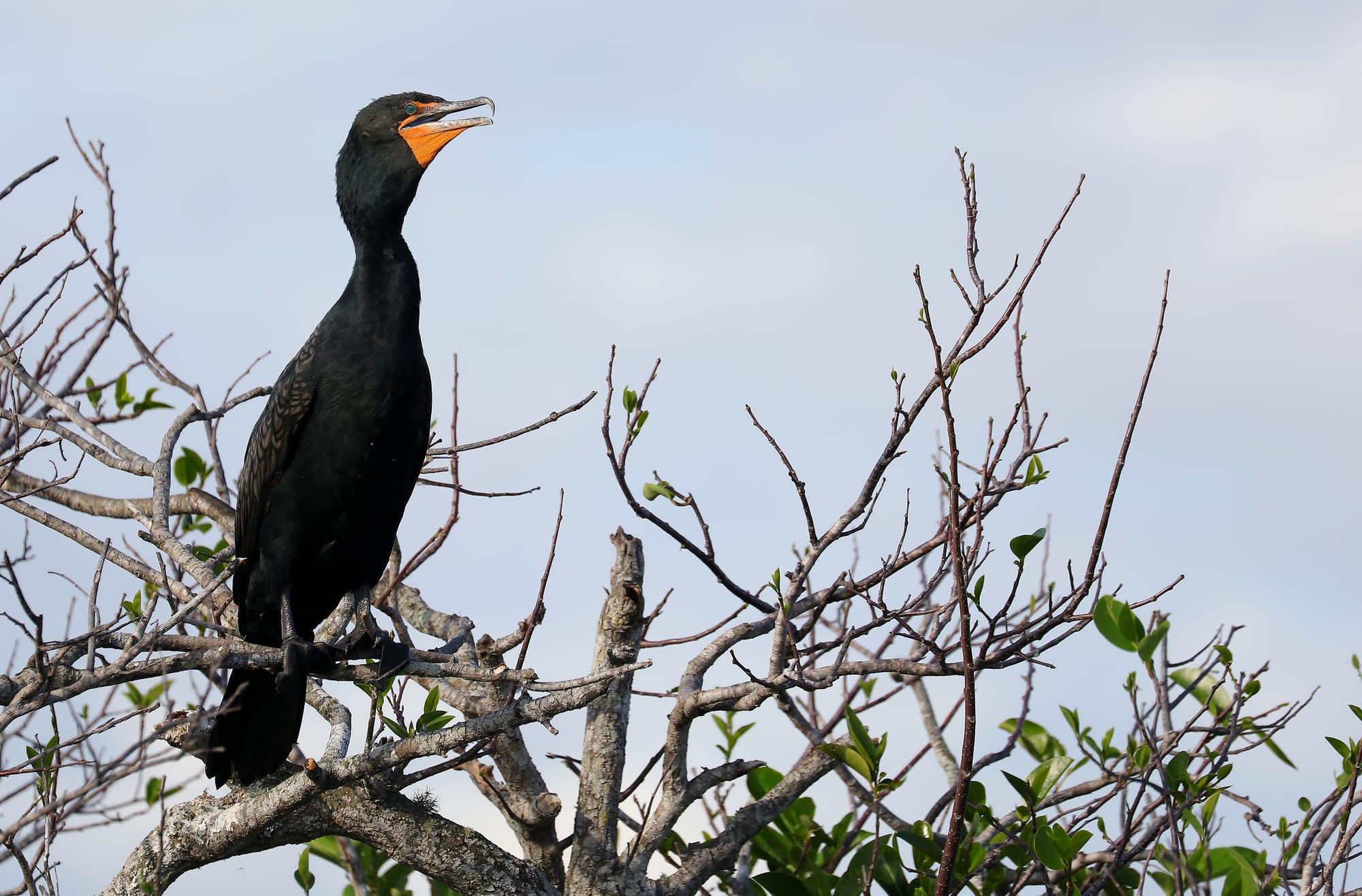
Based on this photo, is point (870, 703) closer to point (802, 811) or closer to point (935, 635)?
point (802, 811)

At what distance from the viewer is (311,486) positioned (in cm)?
404

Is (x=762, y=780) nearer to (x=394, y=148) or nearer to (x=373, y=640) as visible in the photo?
(x=373, y=640)

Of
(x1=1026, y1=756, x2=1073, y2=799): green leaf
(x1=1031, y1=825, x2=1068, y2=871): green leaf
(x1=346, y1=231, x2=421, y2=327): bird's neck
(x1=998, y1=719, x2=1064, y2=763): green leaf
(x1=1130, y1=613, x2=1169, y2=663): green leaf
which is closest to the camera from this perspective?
(x1=1130, y1=613, x2=1169, y2=663): green leaf

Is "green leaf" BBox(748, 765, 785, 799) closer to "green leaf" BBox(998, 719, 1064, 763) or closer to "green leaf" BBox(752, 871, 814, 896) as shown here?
"green leaf" BBox(752, 871, 814, 896)

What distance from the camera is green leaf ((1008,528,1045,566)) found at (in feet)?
11.3

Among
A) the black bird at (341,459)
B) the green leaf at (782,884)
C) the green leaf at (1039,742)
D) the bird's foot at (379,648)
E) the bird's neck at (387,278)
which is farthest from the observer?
the green leaf at (1039,742)

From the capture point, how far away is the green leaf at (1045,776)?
12.0 feet

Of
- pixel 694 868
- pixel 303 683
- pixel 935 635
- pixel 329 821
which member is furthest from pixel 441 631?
pixel 935 635

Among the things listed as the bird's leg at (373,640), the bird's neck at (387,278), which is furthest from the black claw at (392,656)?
the bird's neck at (387,278)

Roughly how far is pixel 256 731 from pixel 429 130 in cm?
218

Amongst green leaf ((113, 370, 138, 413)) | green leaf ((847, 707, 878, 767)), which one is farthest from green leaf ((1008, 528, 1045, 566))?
green leaf ((113, 370, 138, 413))

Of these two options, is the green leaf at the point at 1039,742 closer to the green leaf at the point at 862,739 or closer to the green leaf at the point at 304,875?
the green leaf at the point at 862,739

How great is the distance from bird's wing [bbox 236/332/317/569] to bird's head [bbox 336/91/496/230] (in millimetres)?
542

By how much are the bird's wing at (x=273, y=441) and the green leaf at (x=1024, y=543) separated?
2317mm
